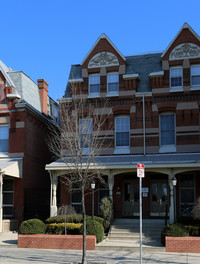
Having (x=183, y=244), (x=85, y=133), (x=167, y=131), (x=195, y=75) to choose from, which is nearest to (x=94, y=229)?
(x=183, y=244)

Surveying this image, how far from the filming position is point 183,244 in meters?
15.9

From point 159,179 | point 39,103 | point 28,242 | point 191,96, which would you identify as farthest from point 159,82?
point 28,242

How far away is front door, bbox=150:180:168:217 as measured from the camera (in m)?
22.7

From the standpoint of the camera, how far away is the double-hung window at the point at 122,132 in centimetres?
2373

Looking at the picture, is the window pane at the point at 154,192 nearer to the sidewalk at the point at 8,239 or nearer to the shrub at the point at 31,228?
the shrub at the point at 31,228

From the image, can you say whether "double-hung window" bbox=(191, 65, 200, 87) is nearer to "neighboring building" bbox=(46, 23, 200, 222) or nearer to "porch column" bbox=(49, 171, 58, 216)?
"neighboring building" bbox=(46, 23, 200, 222)

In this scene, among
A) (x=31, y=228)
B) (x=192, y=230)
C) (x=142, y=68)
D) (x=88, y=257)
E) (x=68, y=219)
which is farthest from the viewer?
(x=142, y=68)

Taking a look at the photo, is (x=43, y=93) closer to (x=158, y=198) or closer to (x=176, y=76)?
(x=176, y=76)

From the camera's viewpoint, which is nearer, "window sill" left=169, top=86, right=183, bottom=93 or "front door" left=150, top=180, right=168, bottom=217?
"front door" left=150, top=180, right=168, bottom=217

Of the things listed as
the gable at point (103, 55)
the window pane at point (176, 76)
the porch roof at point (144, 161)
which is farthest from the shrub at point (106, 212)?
the gable at point (103, 55)

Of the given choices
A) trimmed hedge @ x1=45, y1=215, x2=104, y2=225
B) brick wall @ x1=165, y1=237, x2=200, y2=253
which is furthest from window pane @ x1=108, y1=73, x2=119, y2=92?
brick wall @ x1=165, y1=237, x2=200, y2=253

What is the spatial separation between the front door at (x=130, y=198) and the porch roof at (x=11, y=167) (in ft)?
21.5

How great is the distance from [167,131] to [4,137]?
34.4 feet

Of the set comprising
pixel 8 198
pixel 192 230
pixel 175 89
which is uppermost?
pixel 175 89
